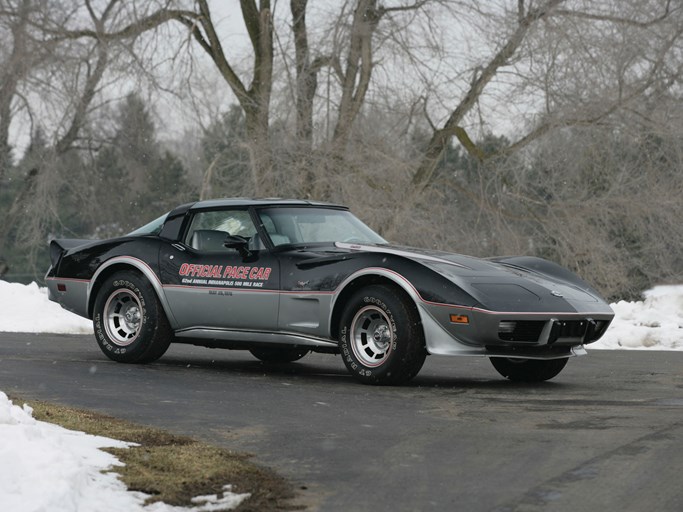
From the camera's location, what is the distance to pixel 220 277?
33.1 feet

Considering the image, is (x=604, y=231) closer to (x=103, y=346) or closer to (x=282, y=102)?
(x=282, y=102)

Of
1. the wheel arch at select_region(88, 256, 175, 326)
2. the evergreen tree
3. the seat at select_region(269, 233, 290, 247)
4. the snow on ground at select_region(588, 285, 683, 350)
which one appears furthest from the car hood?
the evergreen tree

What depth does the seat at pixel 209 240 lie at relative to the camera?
1031cm

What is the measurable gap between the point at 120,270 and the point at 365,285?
110 inches

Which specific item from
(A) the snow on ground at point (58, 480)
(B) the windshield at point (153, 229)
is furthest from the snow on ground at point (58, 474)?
(B) the windshield at point (153, 229)

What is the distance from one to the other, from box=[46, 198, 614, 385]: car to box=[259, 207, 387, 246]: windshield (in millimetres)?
14

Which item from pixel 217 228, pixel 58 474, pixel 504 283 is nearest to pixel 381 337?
pixel 504 283

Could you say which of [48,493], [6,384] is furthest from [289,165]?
[48,493]

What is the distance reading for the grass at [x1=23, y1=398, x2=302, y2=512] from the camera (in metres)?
4.99

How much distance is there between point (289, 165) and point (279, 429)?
1550cm

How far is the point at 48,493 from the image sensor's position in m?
4.50

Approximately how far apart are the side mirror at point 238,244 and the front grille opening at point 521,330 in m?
2.40

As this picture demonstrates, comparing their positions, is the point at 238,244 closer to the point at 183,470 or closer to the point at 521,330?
the point at 521,330

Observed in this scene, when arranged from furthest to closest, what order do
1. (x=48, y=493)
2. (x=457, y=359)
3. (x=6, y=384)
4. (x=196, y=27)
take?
(x=196, y=27) → (x=457, y=359) → (x=6, y=384) → (x=48, y=493)
